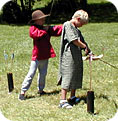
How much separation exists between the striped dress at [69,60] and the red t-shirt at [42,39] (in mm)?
366

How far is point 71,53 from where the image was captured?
4.20m

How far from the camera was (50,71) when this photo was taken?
21.0 feet

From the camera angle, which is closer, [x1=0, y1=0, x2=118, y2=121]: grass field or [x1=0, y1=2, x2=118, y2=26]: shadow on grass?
[x1=0, y1=0, x2=118, y2=121]: grass field

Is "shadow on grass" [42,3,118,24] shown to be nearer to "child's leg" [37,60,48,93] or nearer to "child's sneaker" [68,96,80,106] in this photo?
"child's leg" [37,60,48,93]

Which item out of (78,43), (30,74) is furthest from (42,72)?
(78,43)

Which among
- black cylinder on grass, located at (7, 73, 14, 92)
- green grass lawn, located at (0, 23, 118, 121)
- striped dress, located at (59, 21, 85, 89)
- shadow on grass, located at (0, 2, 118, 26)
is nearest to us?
green grass lawn, located at (0, 23, 118, 121)

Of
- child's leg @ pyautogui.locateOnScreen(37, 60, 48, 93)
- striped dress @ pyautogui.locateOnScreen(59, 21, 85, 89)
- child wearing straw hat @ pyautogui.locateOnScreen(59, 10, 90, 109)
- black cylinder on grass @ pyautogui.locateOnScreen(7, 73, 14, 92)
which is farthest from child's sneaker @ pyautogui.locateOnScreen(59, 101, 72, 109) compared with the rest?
black cylinder on grass @ pyautogui.locateOnScreen(7, 73, 14, 92)

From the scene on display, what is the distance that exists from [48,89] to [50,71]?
121 centimetres

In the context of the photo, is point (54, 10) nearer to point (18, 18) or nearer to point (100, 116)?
point (18, 18)

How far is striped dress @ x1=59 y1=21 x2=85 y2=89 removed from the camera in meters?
4.16

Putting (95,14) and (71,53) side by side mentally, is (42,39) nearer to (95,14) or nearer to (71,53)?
(71,53)

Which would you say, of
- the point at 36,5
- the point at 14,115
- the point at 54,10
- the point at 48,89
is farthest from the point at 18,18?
the point at 14,115

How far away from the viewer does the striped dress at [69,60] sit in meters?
4.16

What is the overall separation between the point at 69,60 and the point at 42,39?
2.07 feet
